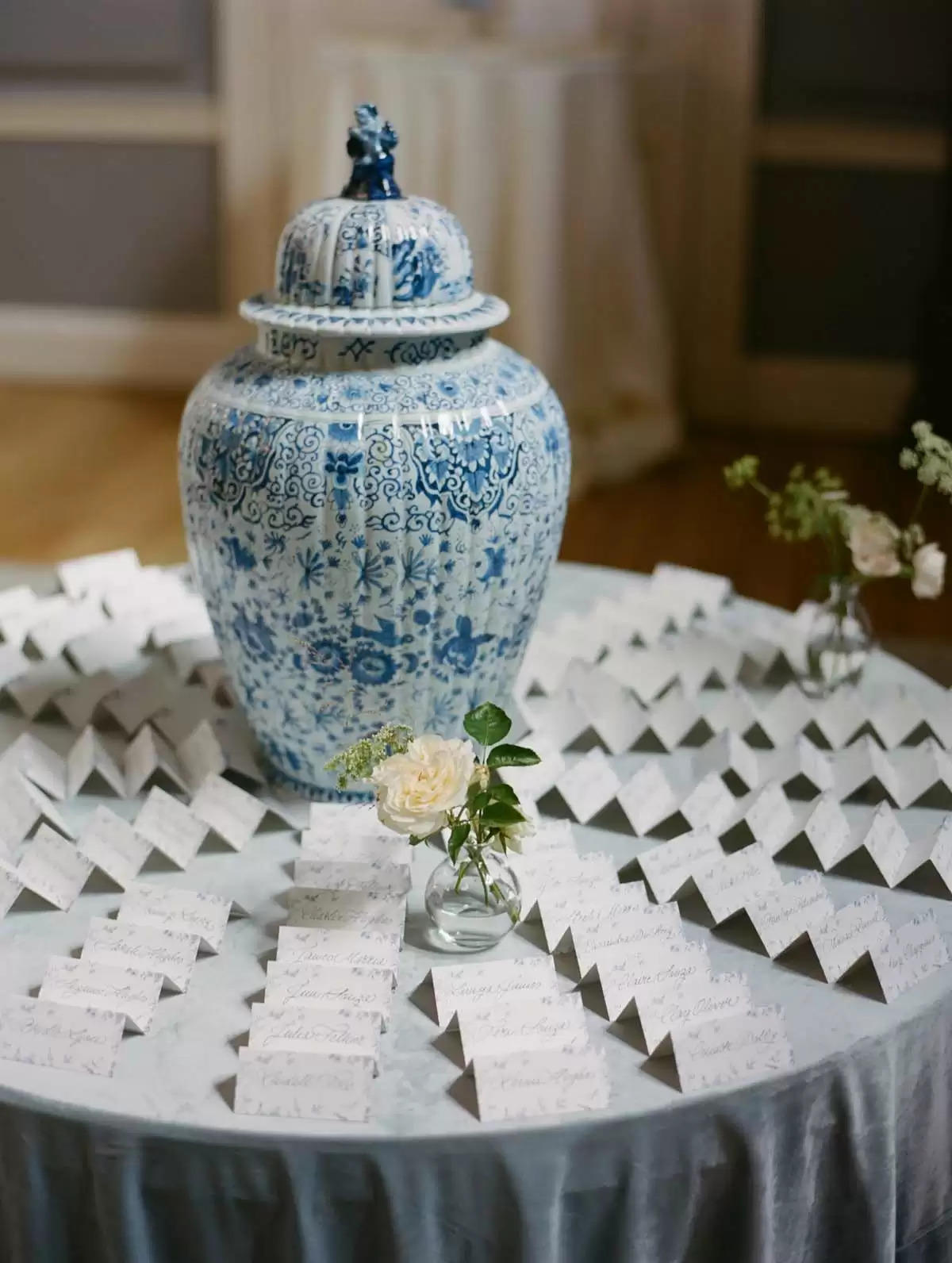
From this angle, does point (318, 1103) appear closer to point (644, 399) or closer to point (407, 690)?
point (407, 690)

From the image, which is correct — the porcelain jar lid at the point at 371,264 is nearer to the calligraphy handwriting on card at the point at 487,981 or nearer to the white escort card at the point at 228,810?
the white escort card at the point at 228,810

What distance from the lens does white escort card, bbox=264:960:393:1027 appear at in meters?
0.95

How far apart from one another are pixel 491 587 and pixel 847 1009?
0.41m

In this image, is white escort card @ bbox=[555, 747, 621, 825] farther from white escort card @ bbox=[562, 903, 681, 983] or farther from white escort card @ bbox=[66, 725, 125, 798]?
white escort card @ bbox=[66, 725, 125, 798]

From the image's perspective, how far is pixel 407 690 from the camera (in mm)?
1213

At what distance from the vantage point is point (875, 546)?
142cm

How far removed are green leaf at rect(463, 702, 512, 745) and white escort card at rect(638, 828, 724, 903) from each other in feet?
0.55

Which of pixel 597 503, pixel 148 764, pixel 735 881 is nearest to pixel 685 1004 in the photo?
pixel 735 881

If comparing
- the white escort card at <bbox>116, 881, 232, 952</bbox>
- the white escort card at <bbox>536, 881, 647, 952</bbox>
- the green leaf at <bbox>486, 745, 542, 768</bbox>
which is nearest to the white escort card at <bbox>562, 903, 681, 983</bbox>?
the white escort card at <bbox>536, 881, 647, 952</bbox>

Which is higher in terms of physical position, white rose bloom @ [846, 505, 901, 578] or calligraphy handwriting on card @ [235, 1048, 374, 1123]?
white rose bloom @ [846, 505, 901, 578]

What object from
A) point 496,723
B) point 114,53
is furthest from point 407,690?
point 114,53

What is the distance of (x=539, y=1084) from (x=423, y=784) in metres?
0.19

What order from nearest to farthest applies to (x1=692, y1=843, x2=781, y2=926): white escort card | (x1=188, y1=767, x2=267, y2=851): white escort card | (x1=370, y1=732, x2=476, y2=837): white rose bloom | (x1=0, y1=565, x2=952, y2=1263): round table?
(x1=0, y1=565, x2=952, y2=1263): round table, (x1=370, y1=732, x2=476, y2=837): white rose bloom, (x1=692, y1=843, x2=781, y2=926): white escort card, (x1=188, y1=767, x2=267, y2=851): white escort card

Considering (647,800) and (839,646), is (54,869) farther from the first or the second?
(839,646)
